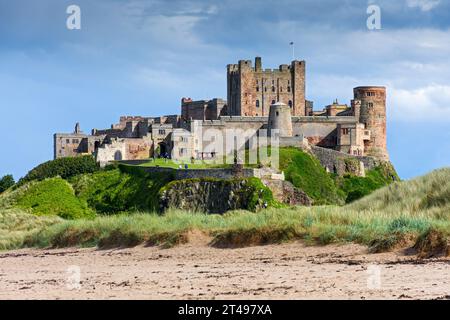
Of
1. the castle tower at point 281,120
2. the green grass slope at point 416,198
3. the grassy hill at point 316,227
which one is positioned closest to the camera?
the grassy hill at point 316,227

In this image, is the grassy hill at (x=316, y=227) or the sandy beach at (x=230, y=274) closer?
the sandy beach at (x=230, y=274)

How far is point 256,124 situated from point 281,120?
451cm

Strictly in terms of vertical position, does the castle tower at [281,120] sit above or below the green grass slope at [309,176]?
above

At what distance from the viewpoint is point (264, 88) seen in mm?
87000

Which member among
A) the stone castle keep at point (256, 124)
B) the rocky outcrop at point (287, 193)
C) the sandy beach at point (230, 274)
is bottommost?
the sandy beach at point (230, 274)

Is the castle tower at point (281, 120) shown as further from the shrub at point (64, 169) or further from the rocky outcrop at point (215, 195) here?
the rocky outcrop at point (215, 195)

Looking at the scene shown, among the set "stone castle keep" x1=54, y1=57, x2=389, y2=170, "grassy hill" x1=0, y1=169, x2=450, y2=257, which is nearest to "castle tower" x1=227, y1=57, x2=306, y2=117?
"stone castle keep" x1=54, y1=57, x2=389, y2=170

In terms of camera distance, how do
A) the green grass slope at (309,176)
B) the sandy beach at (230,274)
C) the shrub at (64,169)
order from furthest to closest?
the shrub at (64,169), the green grass slope at (309,176), the sandy beach at (230,274)

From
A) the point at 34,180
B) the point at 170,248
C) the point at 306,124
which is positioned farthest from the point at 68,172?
the point at 170,248

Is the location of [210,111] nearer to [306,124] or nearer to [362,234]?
[306,124]

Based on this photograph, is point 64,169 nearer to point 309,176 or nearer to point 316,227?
point 309,176

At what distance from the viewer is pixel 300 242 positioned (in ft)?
72.5

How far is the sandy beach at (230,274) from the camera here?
15336mm

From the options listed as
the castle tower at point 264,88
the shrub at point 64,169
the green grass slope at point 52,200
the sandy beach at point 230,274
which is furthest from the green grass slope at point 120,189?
the sandy beach at point 230,274
